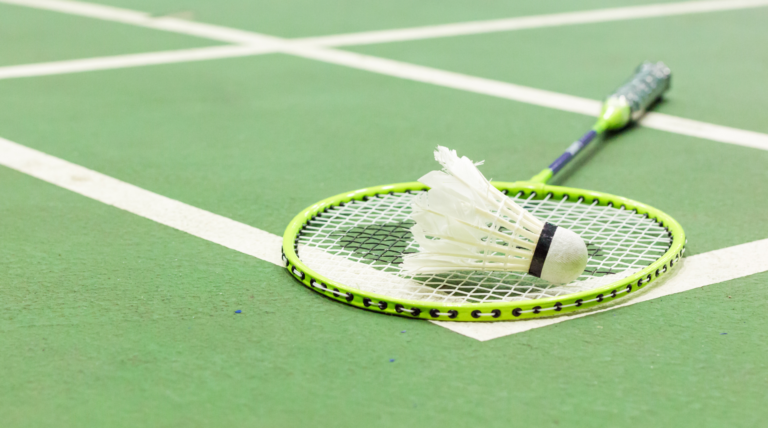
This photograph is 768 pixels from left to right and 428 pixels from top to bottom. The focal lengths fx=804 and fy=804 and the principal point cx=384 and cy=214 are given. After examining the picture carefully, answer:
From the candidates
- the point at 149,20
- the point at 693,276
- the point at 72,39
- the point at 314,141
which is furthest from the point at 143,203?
the point at 149,20

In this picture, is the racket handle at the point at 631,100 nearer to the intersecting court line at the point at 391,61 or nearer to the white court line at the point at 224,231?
the intersecting court line at the point at 391,61

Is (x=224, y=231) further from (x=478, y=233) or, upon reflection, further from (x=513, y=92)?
(x=513, y=92)

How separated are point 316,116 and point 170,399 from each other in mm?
2767

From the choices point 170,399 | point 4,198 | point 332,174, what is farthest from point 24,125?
point 170,399

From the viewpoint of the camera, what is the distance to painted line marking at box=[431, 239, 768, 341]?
2.28 m

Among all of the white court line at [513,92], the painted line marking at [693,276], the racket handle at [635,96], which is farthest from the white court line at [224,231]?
the white court line at [513,92]

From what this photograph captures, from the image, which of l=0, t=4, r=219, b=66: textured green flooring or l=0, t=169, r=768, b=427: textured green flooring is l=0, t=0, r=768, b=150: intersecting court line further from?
l=0, t=169, r=768, b=427: textured green flooring

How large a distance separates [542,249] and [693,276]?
0.63 meters

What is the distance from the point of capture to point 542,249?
235 centimetres

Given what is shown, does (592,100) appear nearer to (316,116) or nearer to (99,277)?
(316,116)

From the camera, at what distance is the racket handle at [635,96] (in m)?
4.08

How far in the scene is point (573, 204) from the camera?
3031 millimetres

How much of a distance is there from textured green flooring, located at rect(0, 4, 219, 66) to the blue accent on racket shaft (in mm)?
3511

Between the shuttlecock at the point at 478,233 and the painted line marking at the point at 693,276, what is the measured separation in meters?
0.17
